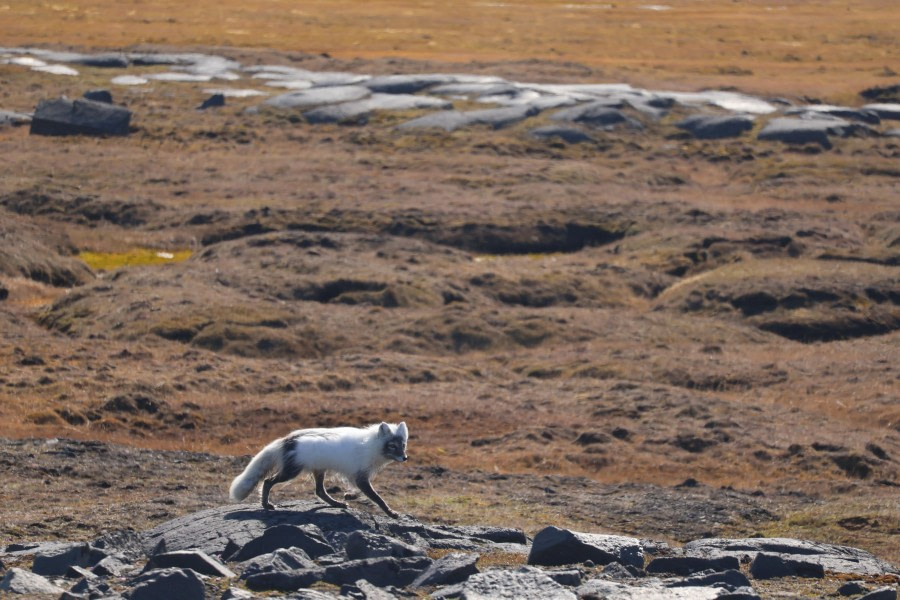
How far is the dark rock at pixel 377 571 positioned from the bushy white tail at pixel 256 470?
244cm

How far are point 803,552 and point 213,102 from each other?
66176 mm

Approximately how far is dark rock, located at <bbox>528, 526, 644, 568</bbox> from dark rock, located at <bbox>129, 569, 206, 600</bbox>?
3.95m

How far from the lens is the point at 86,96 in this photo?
250 ft

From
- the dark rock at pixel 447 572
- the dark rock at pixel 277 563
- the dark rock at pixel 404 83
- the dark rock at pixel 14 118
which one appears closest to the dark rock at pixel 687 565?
the dark rock at pixel 447 572

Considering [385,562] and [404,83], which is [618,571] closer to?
[385,562]

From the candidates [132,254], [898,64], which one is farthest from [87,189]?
[898,64]

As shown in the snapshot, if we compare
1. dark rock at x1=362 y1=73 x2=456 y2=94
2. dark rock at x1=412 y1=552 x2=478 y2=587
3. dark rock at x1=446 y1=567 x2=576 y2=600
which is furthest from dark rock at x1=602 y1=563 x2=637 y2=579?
dark rock at x1=362 y1=73 x2=456 y2=94

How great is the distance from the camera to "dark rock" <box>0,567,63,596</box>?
475 inches

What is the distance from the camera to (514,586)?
12594 mm

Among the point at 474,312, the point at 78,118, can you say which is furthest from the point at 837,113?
the point at 474,312

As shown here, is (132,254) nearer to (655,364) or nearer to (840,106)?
(655,364)

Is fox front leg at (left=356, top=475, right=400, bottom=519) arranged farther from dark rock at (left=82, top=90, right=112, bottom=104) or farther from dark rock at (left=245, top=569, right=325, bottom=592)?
dark rock at (left=82, top=90, right=112, bottom=104)

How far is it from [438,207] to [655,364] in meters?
20.9

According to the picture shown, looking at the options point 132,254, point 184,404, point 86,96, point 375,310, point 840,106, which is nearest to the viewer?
point 184,404
